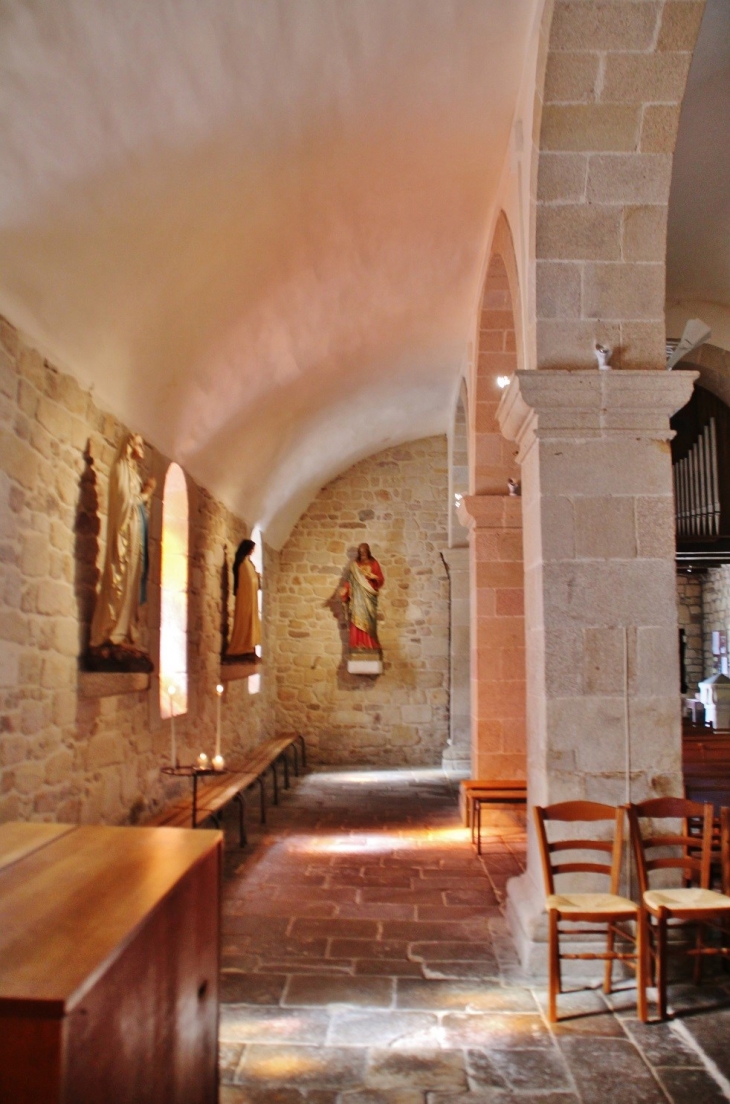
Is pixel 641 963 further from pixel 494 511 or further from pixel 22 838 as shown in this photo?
pixel 494 511

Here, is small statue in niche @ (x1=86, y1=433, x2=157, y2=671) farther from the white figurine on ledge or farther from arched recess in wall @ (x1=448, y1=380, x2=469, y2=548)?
arched recess in wall @ (x1=448, y1=380, x2=469, y2=548)

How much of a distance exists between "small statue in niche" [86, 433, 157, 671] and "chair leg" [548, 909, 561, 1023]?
8.25 feet

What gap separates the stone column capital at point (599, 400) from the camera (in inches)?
154

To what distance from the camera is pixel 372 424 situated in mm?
10328

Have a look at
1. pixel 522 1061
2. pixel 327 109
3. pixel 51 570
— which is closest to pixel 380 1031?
pixel 522 1061

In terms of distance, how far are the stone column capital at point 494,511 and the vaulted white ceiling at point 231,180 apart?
1.66 metres

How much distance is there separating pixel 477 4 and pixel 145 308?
7.21ft

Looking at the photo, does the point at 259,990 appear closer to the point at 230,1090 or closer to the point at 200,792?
the point at 230,1090

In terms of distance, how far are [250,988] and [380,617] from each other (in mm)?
8133

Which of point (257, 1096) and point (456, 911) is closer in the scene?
point (257, 1096)

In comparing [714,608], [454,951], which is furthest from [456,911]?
[714,608]

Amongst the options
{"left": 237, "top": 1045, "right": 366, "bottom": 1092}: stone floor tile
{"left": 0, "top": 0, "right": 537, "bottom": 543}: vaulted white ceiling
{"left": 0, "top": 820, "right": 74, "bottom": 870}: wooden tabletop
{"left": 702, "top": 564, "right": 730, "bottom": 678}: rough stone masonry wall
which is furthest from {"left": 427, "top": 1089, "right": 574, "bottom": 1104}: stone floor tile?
{"left": 702, "top": 564, "right": 730, "bottom": 678}: rough stone masonry wall

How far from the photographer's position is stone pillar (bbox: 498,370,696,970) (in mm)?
3832

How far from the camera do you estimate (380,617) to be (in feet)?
38.4
